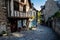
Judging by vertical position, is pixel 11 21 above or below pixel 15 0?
below

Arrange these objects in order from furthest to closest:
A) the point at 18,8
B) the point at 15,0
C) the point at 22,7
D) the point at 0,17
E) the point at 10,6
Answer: the point at 22,7 < the point at 18,8 < the point at 15,0 < the point at 10,6 < the point at 0,17

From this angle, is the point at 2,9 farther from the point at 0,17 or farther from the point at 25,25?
the point at 25,25

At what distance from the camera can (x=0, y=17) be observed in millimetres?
22016

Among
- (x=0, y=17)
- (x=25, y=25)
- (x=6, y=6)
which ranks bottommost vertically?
(x=25, y=25)

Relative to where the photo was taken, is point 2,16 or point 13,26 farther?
point 13,26

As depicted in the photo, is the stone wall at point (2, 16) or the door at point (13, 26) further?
the door at point (13, 26)

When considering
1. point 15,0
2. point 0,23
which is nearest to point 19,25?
point 15,0

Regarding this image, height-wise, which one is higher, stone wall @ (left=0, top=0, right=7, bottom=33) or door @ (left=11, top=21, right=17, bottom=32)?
stone wall @ (left=0, top=0, right=7, bottom=33)

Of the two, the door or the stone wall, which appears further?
the door

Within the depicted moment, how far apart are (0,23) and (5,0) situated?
390cm

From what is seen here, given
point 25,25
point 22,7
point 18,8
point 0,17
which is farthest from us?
point 25,25

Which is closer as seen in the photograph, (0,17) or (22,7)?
(0,17)

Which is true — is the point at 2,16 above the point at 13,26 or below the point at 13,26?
above

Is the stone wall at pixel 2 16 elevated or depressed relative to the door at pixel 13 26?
elevated
